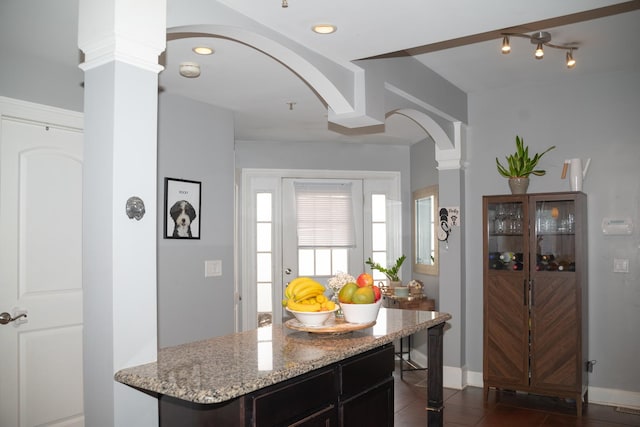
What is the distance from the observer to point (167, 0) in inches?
96.7

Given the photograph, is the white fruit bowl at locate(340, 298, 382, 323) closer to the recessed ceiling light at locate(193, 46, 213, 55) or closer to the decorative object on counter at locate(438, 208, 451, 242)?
the recessed ceiling light at locate(193, 46, 213, 55)

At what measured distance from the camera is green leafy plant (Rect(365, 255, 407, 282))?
20.6 feet

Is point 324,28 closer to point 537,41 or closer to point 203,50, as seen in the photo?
point 203,50

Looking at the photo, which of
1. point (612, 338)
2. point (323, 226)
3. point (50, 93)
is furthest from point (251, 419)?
point (323, 226)

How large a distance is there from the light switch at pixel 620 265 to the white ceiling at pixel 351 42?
1602 mm

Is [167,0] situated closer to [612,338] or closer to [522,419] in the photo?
[522,419]

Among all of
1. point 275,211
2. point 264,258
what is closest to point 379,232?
point 275,211

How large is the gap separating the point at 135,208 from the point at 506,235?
3525mm

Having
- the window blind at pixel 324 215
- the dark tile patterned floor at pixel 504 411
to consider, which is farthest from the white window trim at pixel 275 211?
the dark tile patterned floor at pixel 504 411

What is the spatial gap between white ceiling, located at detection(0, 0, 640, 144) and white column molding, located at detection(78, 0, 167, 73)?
0.27 metres

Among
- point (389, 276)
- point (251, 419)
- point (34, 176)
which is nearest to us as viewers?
point (251, 419)

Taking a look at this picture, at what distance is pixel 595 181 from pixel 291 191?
10.9ft

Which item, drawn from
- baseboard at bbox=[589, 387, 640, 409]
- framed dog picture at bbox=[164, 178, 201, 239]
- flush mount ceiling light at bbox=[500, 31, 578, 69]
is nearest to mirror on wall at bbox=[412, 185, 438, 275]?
baseboard at bbox=[589, 387, 640, 409]

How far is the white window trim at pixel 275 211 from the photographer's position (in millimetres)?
6453
